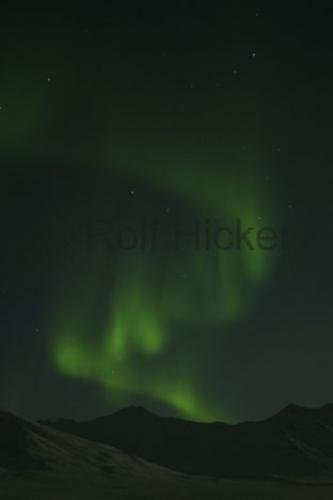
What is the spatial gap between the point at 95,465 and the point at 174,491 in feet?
100

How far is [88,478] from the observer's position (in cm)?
6919

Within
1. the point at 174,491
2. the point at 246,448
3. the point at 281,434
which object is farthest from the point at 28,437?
the point at 281,434

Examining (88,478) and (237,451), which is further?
(237,451)

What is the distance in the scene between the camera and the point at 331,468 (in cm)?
14862

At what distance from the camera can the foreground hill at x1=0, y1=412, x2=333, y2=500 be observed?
173 feet

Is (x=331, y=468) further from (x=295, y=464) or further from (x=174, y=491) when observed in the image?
(x=174, y=491)

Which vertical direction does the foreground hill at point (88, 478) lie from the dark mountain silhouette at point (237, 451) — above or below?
below

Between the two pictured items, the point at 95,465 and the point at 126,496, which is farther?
the point at 95,465

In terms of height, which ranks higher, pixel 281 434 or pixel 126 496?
pixel 281 434

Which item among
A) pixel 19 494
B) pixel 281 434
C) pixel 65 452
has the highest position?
pixel 281 434

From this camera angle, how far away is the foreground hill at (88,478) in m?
52.7

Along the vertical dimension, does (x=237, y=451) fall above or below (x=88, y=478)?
above

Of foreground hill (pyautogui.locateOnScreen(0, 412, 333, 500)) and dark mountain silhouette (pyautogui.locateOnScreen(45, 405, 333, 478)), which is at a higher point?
dark mountain silhouette (pyautogui.locateOnScreen(45, 405, 333, 478))

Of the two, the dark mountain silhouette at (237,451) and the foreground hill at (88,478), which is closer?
the foreground hill at (88,478)
